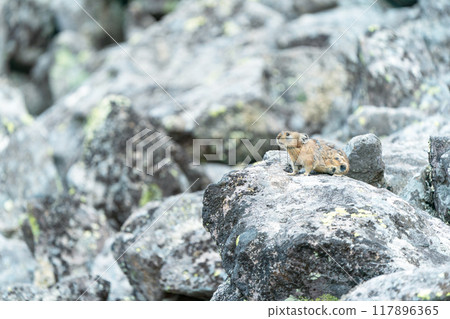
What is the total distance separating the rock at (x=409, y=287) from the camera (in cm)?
502

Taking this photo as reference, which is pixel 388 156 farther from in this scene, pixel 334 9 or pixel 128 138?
pixel 334 9

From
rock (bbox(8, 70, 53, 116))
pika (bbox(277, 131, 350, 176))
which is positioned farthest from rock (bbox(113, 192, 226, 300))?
rock (bbox(8, 70, 53, 116))

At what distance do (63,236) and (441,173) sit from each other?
8.43 meters

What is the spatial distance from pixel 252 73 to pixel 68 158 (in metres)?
5.99

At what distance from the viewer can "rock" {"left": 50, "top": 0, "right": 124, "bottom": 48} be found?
76.4 ft

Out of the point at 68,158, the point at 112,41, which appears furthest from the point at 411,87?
the point at 112,41

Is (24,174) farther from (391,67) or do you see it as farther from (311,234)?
(311,234)

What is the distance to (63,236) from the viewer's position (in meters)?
12.7

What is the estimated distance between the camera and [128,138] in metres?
14.1

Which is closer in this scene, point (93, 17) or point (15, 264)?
point (15, 264)

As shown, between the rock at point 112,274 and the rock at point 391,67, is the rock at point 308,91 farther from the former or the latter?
the rock at point 112,274

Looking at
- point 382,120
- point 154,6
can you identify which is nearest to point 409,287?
point 382,120

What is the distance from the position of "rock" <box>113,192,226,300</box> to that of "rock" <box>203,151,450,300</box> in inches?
101

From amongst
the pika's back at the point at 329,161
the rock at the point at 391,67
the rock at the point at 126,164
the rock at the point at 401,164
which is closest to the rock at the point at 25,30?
the rock at the point at 126,164
